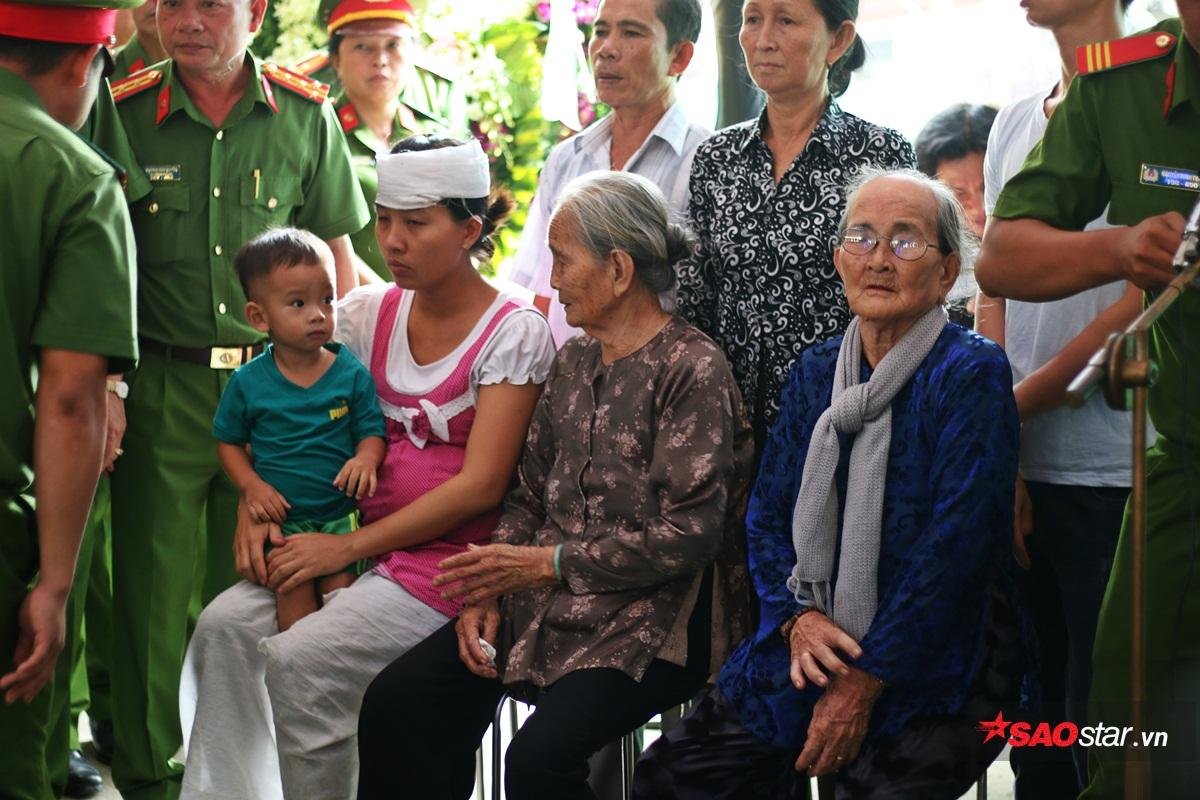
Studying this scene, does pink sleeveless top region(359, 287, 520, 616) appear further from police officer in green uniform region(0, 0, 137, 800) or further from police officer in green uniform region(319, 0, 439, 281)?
police officer in green uniform region(319, 0, 439, 281)

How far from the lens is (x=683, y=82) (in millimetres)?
4027

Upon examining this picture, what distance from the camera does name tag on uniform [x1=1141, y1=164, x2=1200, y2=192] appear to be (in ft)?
8.03

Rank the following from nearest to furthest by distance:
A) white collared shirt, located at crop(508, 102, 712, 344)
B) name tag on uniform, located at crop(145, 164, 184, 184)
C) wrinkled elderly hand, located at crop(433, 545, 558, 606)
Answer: wrinkled elderly hand, located at crop(433, 545, 558, 606) → white collared shirt, located at crop(508, 102, 712, 344) → name tag on uniform, located at crop(145, 164, 184, 184)

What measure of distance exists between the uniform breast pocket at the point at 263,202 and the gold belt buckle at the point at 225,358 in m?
0.27

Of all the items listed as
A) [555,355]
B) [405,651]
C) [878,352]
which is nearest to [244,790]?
[405,651]

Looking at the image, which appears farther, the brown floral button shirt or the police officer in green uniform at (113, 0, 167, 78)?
the police officer in green uniform at (113, 0, 167, 78)

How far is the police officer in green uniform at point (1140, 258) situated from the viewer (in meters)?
2.37

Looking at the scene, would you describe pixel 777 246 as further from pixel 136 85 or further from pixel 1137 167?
pixel 136 85

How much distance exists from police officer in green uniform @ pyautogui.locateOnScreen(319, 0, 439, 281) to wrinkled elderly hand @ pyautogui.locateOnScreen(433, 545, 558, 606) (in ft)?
5.79

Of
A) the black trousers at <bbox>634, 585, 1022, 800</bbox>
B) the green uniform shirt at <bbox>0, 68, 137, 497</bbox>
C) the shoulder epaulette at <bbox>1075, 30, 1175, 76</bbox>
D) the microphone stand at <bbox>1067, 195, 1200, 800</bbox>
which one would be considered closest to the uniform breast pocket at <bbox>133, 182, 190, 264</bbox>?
the green uniform shirt at <bbox>0, 68, 137, 497</bbox>

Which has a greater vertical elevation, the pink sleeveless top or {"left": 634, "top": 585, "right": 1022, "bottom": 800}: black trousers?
the pink sleeveless top

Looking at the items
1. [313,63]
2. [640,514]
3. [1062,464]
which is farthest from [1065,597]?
[313,63]

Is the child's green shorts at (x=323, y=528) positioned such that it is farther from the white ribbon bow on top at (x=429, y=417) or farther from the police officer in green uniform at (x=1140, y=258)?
the police officer in green uniform at (x=1140, y=258)

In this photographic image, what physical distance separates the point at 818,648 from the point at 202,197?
201 cm
